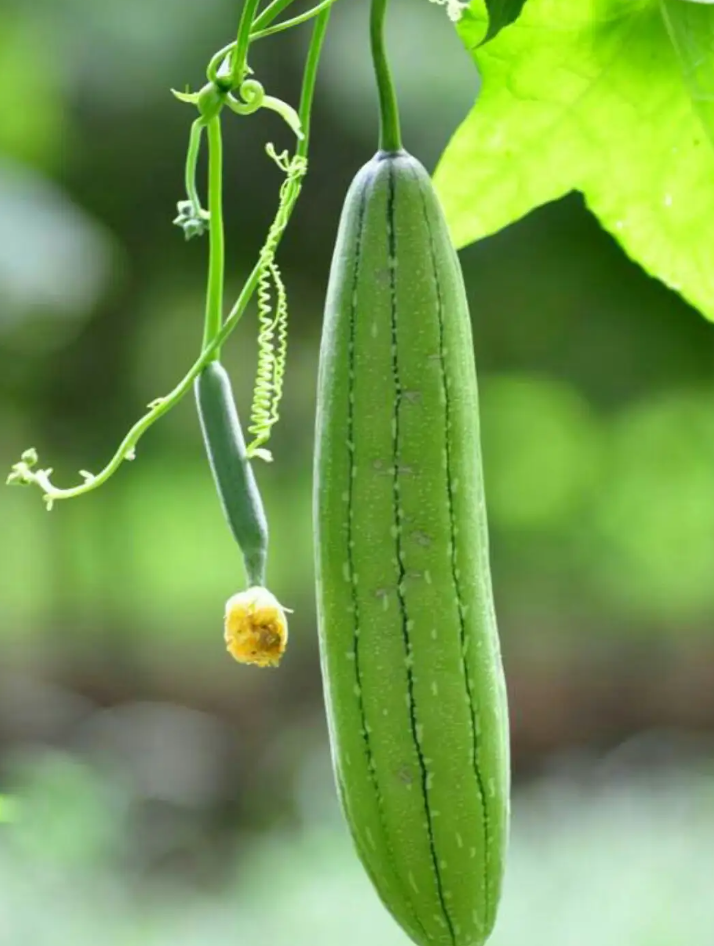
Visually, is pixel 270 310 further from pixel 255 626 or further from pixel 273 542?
pixel 273 542

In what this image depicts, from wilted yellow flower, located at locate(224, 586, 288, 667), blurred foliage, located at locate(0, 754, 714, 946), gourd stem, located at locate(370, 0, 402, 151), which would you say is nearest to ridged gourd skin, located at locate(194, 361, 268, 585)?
wilted yellow flower, located at locate(224, 586, 288, 667)

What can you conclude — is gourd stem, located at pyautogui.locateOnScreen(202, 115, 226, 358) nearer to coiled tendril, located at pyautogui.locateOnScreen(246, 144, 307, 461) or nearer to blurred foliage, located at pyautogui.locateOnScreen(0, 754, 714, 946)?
coiled tendril, located at pyautogui.locateOnScreen(246, 144, 307, 461)

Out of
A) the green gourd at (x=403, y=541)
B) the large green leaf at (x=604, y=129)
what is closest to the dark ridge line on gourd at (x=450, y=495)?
the green gourd at (x=403, y=541)

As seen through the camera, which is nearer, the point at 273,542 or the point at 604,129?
the point at 604,129

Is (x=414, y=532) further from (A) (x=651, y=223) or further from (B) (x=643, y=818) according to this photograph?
(B) (x=643, y=818)

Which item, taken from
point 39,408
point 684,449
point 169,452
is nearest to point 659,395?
point 684,449

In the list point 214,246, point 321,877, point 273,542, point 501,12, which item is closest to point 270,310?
point 214,246
